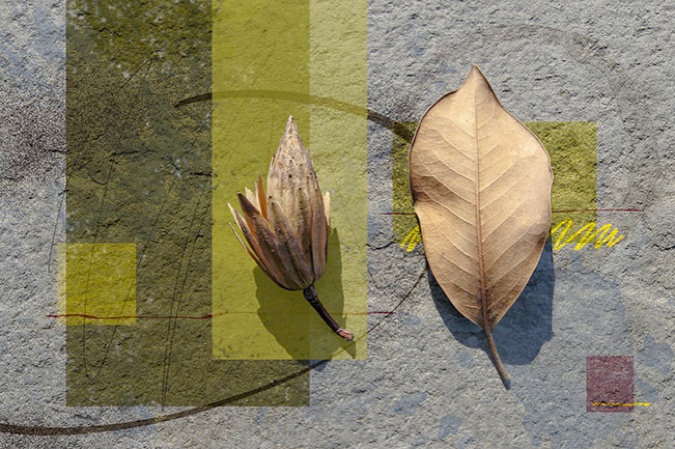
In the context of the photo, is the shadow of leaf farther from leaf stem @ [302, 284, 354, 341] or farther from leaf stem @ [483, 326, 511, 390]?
leaf stem @ [302, 284, 354, 341]

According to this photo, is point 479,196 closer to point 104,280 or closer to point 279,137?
point 279,137

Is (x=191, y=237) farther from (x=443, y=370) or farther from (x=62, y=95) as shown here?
(x=443, y=370)

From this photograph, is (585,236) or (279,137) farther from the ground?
(279,137)

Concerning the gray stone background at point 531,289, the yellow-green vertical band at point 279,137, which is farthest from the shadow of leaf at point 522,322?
the yellow-green vertical band at point 279,137

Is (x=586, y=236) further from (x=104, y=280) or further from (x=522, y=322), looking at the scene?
(x=104, y=280)

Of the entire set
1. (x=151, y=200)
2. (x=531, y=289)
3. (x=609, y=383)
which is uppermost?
(x=151, y=200)

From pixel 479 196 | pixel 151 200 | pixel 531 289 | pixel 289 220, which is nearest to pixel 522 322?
pixel 531 289
